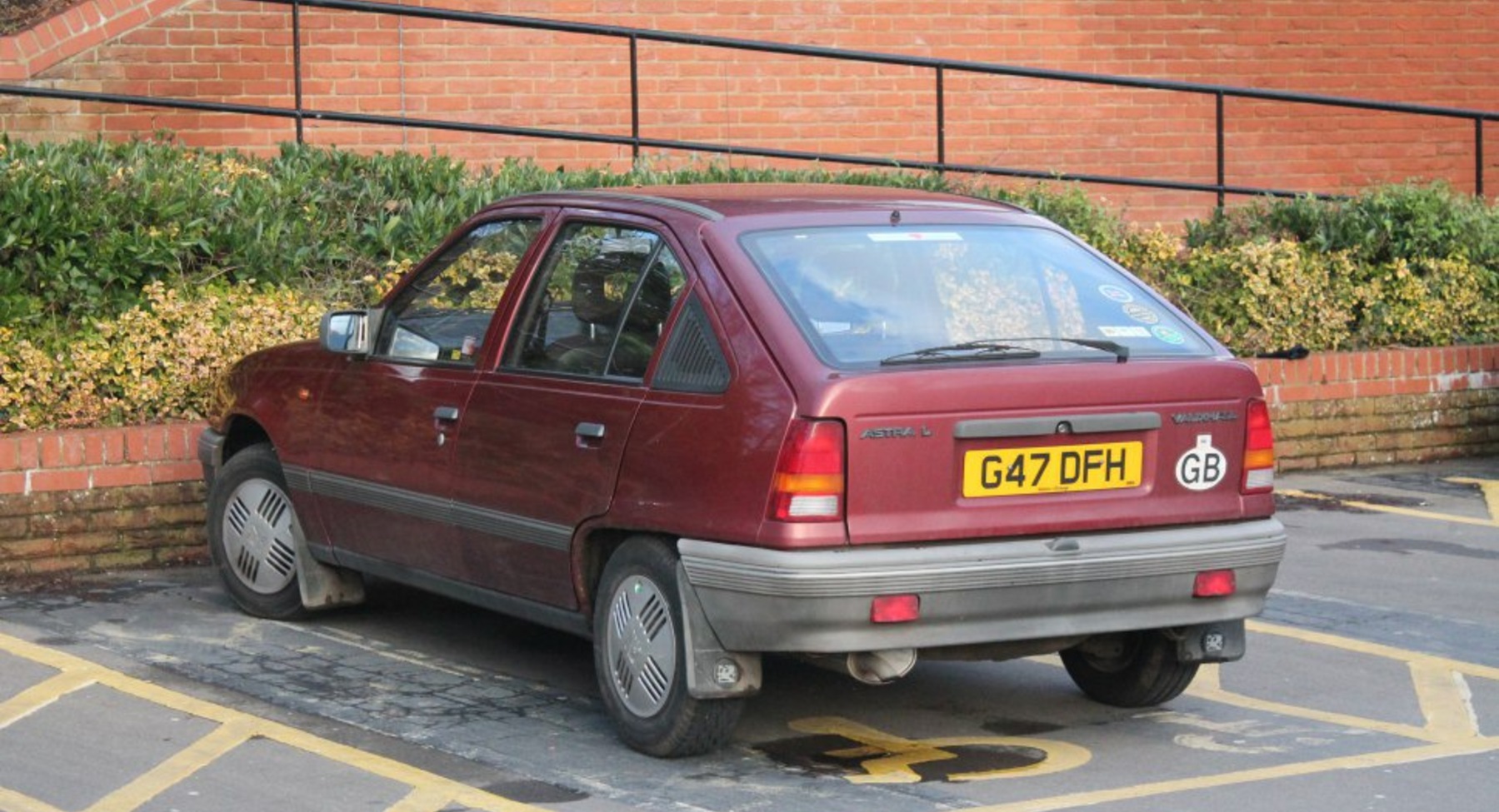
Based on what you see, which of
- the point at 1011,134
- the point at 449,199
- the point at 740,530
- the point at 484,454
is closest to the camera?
the point at 740,530

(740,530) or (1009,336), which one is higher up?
(1009,336)

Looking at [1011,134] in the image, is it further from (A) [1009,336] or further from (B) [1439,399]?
(A) [1009,336]

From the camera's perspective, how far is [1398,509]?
443 inches

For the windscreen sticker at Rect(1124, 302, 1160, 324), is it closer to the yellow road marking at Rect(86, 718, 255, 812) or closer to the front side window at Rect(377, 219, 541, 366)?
the front side window at Rect(377, 219, 541, 366)

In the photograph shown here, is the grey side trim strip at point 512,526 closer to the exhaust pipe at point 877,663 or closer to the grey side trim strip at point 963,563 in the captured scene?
the grey side trim strip at point 963,563

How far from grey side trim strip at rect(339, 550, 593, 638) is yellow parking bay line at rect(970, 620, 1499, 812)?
151cm

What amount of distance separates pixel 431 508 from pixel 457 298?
764mm

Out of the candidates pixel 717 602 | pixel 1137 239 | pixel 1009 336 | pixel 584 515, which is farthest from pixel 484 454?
pixel 1137 239

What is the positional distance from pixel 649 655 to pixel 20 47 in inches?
353

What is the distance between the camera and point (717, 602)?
6.28m

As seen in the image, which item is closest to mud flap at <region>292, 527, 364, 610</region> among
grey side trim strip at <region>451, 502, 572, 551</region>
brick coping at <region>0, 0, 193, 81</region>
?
grey side trim strip at <region>451, 502, 572, 551</region>

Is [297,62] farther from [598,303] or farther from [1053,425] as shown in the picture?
[1053,425]

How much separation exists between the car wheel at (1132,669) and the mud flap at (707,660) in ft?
4.24

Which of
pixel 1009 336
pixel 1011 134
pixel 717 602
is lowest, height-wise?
pixel 717 602
